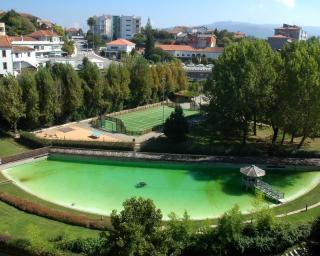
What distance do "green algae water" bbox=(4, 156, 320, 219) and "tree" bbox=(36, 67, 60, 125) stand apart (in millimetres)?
8328

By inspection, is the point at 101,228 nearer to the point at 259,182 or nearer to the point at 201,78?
the point at 259,182

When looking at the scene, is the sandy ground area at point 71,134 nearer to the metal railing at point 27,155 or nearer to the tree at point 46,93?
the tree at point 46,93

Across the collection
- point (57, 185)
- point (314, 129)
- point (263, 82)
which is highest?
point (263, 82)

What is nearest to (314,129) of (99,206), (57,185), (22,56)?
(99,206)

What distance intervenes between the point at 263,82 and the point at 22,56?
163ft

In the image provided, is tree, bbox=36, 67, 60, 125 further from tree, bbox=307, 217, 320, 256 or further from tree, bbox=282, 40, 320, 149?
tree, bbox=307, 217, 320, 256

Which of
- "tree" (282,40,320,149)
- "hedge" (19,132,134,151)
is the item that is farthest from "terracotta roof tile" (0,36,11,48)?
"tree" (282,40,320,149)

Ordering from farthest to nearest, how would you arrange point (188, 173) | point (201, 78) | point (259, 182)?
point (201, 78), point (188, 173), point (259, 182)

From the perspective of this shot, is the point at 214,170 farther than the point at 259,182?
Yes

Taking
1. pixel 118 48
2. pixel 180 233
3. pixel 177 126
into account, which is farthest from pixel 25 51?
pixel 118 48

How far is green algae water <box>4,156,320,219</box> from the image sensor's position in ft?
110

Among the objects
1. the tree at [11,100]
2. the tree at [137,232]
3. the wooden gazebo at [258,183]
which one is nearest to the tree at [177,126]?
the wooden gazebo at [258,183]

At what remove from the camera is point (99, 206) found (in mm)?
32969

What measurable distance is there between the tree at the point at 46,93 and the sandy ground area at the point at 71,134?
2.02 meters
